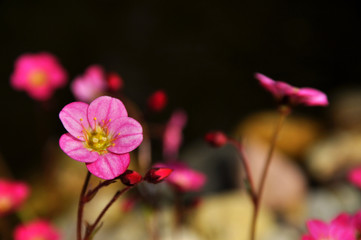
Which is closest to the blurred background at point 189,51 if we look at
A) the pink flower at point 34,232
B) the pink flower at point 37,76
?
the pink flower at point 37,76

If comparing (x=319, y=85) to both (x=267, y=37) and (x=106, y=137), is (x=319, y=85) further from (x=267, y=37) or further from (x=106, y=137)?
(x=106, y=137)

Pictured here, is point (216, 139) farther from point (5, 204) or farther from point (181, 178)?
point (5, 204)

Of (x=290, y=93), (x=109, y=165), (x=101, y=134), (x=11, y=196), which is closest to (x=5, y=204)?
(x=11, y=196)

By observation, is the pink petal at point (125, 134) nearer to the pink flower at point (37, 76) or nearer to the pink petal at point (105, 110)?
the pink petal at point (105, 110)

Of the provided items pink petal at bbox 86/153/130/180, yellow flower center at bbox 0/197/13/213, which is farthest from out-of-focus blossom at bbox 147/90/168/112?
yellow flower center at bbox 0/197/13/213

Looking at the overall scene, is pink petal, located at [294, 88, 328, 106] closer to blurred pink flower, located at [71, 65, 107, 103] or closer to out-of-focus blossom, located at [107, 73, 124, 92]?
out-of-focus blossom, located at [107, 73, 124, 92]

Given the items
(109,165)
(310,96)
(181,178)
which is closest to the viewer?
(109,165)

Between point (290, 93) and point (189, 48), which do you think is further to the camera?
point (189, 48)
